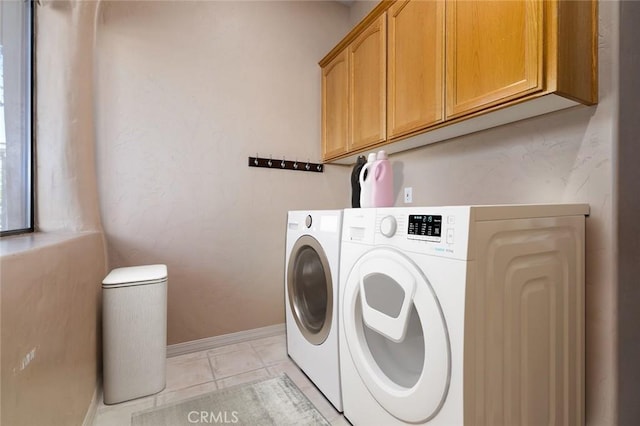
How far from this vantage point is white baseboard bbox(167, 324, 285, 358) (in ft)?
6.55

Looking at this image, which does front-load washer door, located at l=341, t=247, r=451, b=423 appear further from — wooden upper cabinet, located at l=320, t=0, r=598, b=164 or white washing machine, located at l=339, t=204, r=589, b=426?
wooden upper cabinet, located at l=320, t=0, r=598, b=164

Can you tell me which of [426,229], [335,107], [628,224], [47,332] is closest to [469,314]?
[426,229]

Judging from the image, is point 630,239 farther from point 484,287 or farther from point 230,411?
point 230,411

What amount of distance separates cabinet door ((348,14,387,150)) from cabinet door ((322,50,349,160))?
85mm

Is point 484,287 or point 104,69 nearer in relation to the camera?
point 484,287

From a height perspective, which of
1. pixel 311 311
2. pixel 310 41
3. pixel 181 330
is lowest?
pixel 181 330

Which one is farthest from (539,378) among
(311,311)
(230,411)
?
(230,411)

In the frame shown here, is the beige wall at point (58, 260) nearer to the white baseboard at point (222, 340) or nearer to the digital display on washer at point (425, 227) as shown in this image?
the white baseboard at point (222, 340)

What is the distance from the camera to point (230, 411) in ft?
4.73

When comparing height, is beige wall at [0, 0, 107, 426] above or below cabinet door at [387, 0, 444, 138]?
below

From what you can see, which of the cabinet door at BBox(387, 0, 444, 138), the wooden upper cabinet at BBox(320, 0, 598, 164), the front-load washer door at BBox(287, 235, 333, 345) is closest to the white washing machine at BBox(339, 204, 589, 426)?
the front-load washer door at BBox(287, 235, 333, 345)

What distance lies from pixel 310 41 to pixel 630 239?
2.47 meters

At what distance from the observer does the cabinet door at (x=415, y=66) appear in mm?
1416

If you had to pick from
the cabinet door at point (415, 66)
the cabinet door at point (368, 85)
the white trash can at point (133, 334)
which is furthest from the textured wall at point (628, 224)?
the white trash can at point (133, 334)
